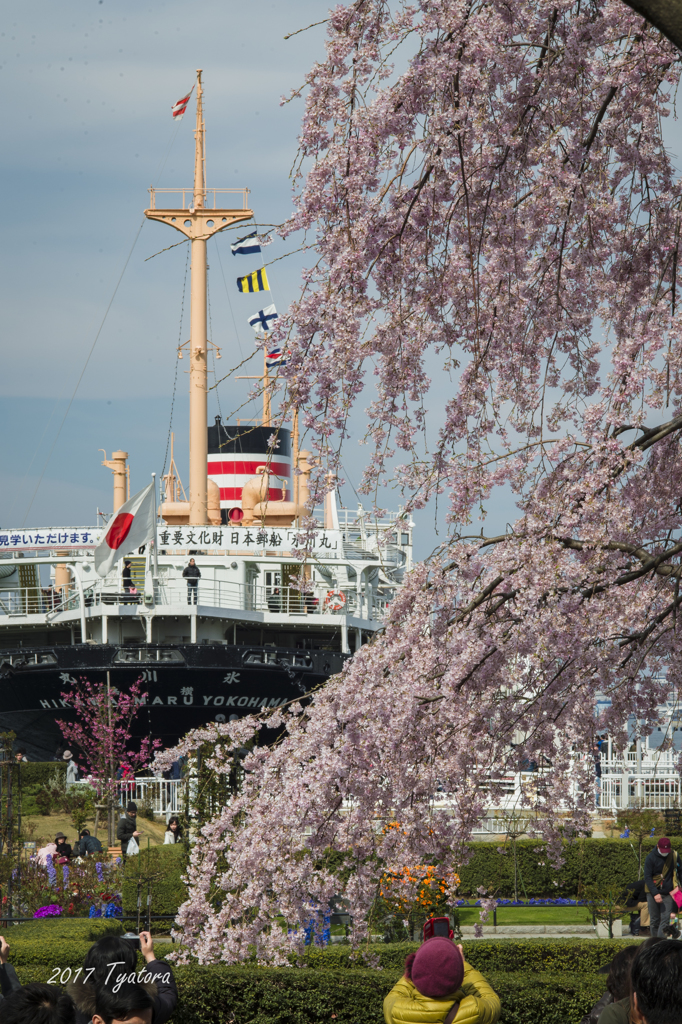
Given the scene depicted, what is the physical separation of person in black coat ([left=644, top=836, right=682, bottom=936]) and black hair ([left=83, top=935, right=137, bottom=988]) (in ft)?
30.5

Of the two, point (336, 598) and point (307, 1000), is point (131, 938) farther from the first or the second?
point (336, 598)

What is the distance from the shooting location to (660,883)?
1268 centimetres

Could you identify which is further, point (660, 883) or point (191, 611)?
point (191, 611)

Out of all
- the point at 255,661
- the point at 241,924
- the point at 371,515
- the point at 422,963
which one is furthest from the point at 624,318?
the point at 255,661

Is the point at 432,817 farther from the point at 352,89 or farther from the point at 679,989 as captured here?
the point at 352,89

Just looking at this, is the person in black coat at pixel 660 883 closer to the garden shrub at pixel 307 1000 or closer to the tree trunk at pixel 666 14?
the garden shrub at pixel 307 1000

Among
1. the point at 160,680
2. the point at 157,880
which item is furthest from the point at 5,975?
the point at 160,680

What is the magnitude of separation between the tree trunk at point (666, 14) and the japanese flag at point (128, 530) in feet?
84.1

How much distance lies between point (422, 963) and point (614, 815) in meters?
20.4

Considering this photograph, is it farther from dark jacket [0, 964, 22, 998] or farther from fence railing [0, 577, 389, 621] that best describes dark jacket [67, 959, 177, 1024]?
fence railing [0, 577, 389, 621]

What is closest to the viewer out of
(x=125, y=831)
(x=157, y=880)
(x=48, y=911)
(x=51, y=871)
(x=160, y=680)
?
(x=48, y=911)

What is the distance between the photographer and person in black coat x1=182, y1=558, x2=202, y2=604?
3297cm

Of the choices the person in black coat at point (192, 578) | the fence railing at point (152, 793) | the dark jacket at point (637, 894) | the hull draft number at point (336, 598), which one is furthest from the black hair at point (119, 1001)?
the person in black coat at point (192, 578)

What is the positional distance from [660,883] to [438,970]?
9.53 meters
